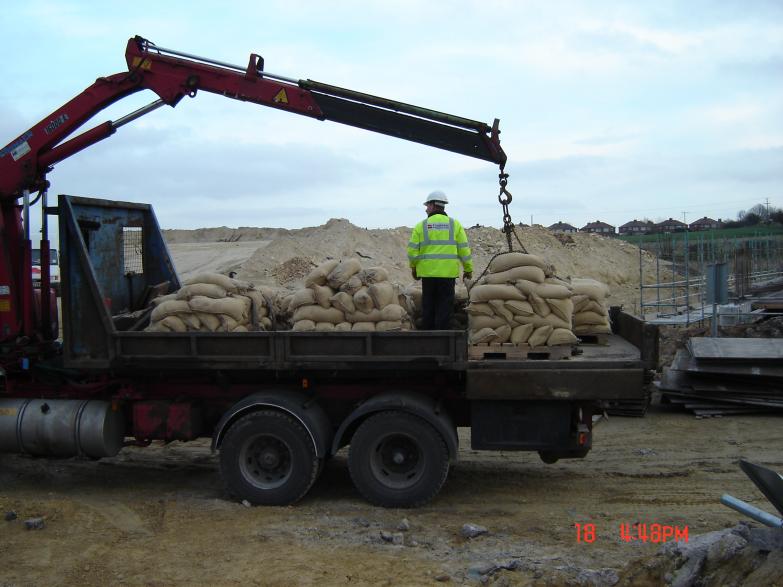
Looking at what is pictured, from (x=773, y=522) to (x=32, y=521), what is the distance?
5.56 meters

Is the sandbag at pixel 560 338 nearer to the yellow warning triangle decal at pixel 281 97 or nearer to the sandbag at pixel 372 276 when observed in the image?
the sandbag at pixel 372 276

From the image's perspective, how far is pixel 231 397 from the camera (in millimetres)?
7496

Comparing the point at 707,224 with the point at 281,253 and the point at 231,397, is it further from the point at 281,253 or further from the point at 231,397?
the point at 231,397

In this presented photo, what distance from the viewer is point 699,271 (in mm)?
→ 27797

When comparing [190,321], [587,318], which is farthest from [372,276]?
[587,318]

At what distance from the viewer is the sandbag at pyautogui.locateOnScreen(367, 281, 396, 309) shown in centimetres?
716

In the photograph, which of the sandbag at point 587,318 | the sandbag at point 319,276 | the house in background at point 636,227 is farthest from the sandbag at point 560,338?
the house in background at point 636,227

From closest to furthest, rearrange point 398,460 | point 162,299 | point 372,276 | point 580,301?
1. point 398,460
2. point 372,276
3. point 162,299
4. point 580,301

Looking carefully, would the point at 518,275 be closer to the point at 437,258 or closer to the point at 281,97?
the point at 437,258

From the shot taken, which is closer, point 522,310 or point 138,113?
point 522,310

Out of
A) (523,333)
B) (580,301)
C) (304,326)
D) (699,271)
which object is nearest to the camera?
(523,333)

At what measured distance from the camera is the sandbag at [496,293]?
703 cm

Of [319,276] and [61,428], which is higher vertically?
[319,276]

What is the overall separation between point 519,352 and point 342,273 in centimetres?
183
